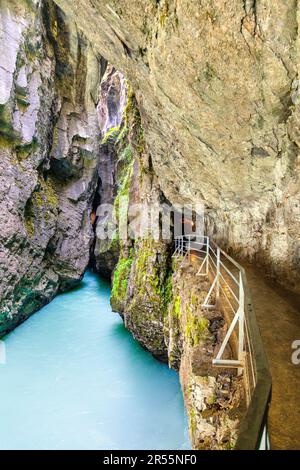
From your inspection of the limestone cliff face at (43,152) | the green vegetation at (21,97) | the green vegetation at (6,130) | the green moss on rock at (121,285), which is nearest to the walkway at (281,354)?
the green moss on rock at (121,285)

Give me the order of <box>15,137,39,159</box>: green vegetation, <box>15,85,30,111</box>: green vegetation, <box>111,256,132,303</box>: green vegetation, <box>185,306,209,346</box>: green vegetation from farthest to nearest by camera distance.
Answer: <box>15,137,39,159</box>: green vegetation → <box>111,256,132,303</box>: green vegetation → <box>15,85,30,111</box>: green vegetation → <box>185,306,209,346</box>: green vegetation

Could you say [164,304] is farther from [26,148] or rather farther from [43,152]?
[43,152]

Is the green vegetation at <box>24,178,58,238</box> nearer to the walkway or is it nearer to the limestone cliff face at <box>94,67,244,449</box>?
the limestone cliff face at <box>94,67,244,449</box>

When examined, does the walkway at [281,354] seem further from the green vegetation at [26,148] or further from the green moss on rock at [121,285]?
the green vegetation at [26,148]

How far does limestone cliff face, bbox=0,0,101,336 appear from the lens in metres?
13.9

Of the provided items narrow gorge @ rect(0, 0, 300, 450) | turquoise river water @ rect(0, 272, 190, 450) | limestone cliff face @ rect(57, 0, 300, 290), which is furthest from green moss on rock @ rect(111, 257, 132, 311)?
limestone cliff face @ rect(57, 0, 300, 290)

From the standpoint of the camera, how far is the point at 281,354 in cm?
326

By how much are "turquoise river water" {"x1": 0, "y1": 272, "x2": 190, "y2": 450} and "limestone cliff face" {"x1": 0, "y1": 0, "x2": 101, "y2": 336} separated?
3017 millimetres

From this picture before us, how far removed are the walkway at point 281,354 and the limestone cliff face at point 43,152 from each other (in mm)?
12615

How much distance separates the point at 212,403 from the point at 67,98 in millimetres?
22298

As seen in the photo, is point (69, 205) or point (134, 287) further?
point (69, 205)

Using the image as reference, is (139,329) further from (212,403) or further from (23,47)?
(23,47)
